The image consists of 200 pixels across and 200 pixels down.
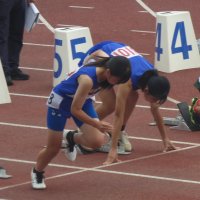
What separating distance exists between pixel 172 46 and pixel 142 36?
2950mm

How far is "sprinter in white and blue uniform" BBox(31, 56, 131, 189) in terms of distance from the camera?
10453 millimetres

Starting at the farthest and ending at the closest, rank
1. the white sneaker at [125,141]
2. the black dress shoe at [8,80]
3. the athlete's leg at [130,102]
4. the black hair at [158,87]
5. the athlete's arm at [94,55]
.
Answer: the black dress shoe at [8,80]
the white sneaker at [125,141]
the athlete's leg at [130,102]
the athlete's arm at [94,55]
the black hair at [158,87]

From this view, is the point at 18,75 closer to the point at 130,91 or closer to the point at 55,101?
the point at 130,91

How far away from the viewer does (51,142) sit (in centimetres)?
1075

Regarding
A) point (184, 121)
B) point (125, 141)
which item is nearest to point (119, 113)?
point (125, 141)

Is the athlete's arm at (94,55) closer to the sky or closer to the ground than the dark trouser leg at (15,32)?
closer to the sky

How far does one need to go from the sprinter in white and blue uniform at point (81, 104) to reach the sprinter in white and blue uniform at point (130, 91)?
0.62 meters

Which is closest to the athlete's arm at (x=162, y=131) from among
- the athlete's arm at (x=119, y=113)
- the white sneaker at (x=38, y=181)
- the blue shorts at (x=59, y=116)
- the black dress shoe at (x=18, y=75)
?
the athlete's arm at (x=119, y=113)

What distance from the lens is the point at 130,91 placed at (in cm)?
1193

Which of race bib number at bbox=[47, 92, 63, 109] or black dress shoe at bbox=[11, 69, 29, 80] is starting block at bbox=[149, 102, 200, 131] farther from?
black dress shoe at bbox=[11, 69, 29, 80]

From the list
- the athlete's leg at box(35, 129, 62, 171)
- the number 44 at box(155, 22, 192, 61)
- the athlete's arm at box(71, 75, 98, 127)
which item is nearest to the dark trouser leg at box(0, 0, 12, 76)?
the number 44 at box(155, 22, 192, 61)

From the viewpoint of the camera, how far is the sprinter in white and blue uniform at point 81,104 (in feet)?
34.3

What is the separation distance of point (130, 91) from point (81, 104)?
1.55m

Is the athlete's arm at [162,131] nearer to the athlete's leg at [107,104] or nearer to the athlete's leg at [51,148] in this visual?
the athlete's leg at [107,104]
